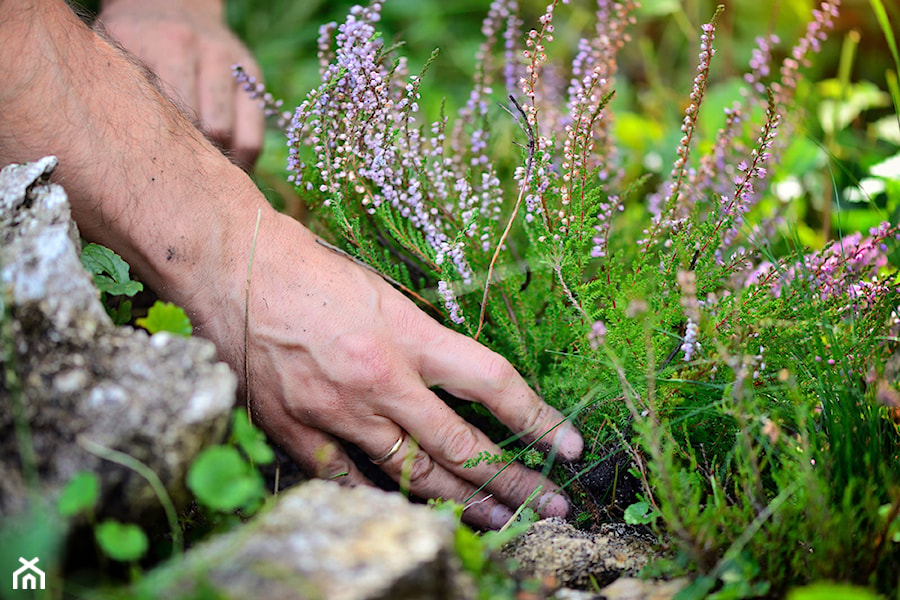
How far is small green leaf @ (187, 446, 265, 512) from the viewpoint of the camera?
102 centimetres

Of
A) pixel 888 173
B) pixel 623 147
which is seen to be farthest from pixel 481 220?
pixel 623 147

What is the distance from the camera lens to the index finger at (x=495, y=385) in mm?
1721

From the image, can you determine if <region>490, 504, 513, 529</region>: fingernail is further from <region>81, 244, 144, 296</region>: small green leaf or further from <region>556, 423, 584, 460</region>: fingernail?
<region>81, 244, 144, 296</region>: small green leaf

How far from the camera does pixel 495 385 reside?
1.72 metres

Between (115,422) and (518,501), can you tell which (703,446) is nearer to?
(518,501)

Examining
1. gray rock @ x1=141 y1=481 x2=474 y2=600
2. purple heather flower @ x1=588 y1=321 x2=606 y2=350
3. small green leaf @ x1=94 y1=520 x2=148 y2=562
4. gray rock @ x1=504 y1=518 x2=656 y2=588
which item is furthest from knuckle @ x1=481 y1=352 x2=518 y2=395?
small green leaf @ x1=94 y1=520 x2=148 y2=562

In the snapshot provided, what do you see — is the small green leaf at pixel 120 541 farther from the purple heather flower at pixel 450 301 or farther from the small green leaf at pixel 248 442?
the purple heather flower at pixel 450 301

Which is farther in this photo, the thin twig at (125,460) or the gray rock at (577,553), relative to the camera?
the gray rock at (577,553)

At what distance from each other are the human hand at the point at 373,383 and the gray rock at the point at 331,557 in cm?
62

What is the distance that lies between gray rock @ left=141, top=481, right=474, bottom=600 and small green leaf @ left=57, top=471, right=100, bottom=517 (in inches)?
6.1

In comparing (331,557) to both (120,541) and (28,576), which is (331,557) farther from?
(28,576)

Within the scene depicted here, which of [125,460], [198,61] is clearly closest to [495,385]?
[125,460]

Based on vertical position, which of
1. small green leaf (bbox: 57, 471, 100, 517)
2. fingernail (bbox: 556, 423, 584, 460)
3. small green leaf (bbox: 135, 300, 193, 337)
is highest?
small green leaf (bbox: 135, 300, 193, 337)

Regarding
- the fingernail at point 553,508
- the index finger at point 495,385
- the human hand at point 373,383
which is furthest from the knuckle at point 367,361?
the fingernail at point 553,508
